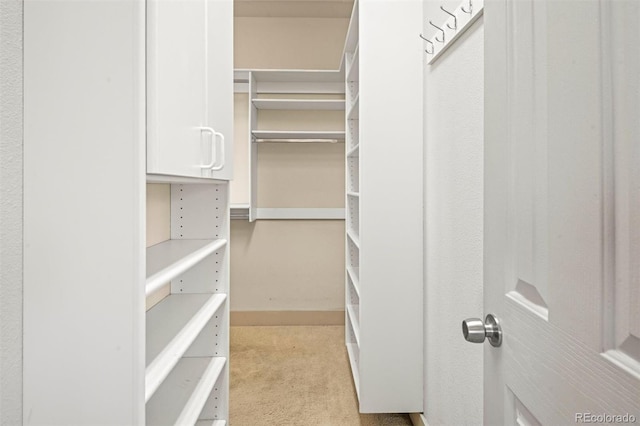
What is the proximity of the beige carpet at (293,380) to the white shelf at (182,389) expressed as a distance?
0.53 m

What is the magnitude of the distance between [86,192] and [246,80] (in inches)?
117

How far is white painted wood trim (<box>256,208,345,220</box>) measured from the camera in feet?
12.7

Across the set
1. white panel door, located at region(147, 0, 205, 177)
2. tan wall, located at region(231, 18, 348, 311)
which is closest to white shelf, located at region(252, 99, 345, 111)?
tan wall, located at region(231, 18, 348, 311)

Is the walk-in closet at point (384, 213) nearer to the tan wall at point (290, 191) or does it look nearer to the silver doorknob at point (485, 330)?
the silver doorknob at point (485, 330)

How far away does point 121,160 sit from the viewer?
0.90 metres

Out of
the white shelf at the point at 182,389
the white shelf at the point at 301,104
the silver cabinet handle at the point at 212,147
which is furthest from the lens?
the white shelf at the point at 301,104

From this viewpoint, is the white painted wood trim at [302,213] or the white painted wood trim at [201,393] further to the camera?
the white painted wood trim at [302,213]

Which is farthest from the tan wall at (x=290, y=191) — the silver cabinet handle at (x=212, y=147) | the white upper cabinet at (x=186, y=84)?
the silver cabinet handle at (x=212, y=147)

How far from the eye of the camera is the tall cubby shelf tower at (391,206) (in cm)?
207

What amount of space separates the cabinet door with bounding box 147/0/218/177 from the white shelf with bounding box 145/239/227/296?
0.90ft

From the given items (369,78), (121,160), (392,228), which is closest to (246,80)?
(369,78)

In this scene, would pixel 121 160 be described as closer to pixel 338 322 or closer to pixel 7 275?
pixel 7 275
